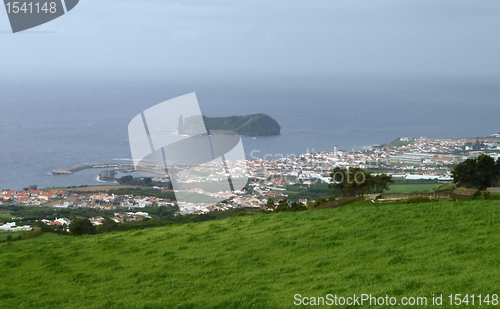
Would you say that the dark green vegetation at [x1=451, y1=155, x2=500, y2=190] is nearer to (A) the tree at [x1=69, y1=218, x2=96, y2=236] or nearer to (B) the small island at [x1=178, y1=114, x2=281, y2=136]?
(A) the tree at [x1=69, y1=218, x2=96, y2=236]

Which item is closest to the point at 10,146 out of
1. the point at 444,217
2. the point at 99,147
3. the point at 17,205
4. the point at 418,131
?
the point at 99,147

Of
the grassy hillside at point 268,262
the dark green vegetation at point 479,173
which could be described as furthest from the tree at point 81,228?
the dark green vegetation at point 479,173

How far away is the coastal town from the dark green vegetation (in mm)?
8376

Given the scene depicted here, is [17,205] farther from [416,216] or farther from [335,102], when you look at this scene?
[335,102]

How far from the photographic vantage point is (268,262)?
7.76 meters

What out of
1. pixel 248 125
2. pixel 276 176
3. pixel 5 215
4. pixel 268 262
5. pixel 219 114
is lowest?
pixel 276 176

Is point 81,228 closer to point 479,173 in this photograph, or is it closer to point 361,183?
point 361,183

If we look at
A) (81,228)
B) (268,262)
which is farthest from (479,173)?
(81,228)

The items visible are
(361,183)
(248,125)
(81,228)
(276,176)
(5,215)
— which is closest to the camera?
(81,228)

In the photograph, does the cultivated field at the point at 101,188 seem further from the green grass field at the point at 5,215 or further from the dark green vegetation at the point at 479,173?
the dark green vegetation at the point at 479,173

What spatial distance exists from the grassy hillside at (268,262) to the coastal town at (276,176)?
617cm

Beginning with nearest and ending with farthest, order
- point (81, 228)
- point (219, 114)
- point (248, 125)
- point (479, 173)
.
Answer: point (81, 228), point (479, 173), point (248, 125), point (219, 114)

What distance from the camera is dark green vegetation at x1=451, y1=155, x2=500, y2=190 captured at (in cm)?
1798

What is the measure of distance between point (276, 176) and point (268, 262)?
2884cm
